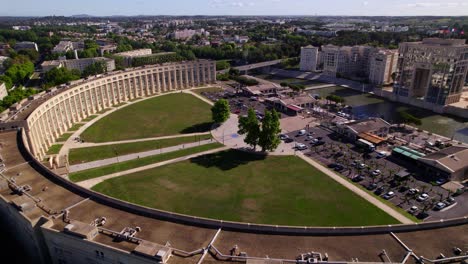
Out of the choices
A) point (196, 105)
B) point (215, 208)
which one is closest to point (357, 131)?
point (215, 208)

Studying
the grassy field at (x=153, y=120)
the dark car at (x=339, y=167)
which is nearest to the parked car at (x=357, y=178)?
the dark car at (x=339, y=167)

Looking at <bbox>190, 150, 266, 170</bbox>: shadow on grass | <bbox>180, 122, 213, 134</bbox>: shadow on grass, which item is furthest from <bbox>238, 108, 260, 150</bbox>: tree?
<bbox>180, 122, 213, 134</bbox>: shadow on grass

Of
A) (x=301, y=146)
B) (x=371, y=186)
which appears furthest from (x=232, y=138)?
(x=371, y=186)

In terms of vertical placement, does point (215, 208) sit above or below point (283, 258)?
below

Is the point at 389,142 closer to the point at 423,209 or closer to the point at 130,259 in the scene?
the point at 423,209

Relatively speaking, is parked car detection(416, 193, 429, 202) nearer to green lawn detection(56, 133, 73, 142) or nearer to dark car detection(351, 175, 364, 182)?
dark car detection(351, 175, 364, 182)

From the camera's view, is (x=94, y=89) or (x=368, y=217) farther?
(x=94, y=89)
